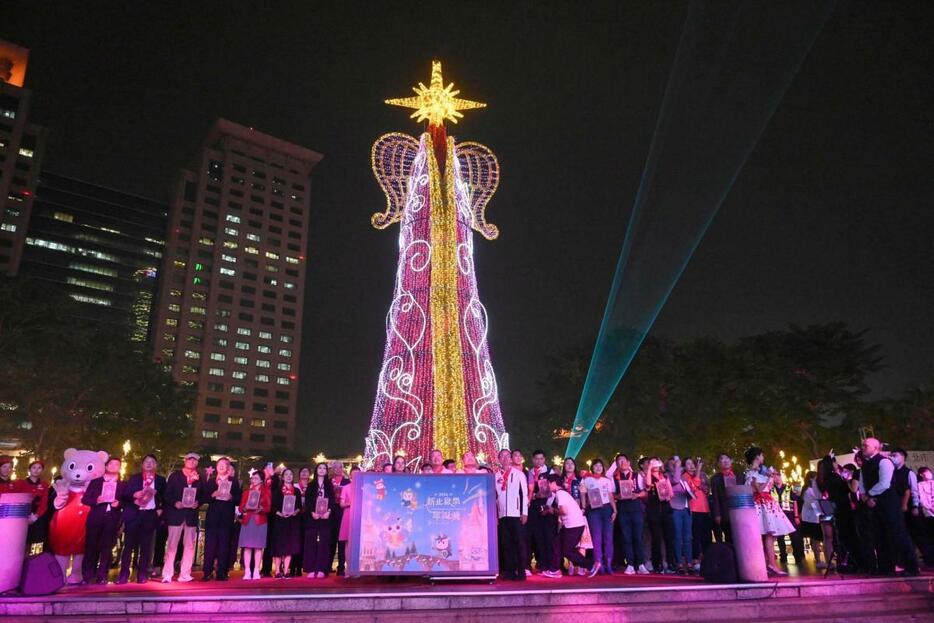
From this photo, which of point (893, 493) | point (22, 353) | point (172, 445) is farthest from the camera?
point (172, 445)

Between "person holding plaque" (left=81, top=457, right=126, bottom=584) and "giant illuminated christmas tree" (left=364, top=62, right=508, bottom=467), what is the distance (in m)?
7.73

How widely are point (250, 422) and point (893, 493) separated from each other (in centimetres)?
9456

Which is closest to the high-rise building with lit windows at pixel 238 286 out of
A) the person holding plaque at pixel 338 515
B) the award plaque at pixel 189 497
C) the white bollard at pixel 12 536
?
the person holding plaque at pixel 338 515

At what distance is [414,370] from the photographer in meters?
16.7

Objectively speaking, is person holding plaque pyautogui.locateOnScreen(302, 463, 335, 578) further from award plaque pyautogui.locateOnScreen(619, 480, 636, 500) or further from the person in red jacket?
award plaque pyautogui.locateOnScreen(619, 480, 636, 500)

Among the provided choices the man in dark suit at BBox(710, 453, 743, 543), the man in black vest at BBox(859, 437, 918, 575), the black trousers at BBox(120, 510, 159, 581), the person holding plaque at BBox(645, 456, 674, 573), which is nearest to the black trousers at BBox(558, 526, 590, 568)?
the person holding plaque at BBox(645, 456, 674, 573)

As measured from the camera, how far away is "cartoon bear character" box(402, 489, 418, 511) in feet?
27.5

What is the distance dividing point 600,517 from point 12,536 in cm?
790

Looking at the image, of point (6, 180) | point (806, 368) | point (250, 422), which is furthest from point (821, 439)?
point (6, 180)

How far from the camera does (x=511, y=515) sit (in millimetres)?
9148

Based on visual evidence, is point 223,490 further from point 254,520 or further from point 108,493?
point 108,493

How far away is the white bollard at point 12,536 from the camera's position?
24.3 feet

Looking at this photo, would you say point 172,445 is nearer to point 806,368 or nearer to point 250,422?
point 806,368

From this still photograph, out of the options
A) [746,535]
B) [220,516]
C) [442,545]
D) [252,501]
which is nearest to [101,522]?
[220,516]
